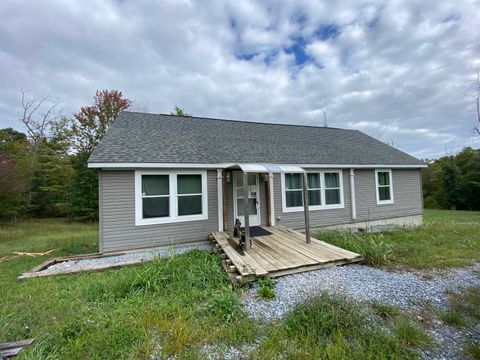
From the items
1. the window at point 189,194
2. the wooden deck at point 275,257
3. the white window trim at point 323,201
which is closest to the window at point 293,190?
the white window trim at point 323,201

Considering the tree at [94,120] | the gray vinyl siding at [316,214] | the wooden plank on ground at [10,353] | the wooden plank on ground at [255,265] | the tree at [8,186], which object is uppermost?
the tree at [94,120]

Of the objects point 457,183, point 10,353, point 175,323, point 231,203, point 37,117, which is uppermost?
point 37,117

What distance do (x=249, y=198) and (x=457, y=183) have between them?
29144mm

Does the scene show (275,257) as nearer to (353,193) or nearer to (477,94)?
(353,193)

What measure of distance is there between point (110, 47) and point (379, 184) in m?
14.6

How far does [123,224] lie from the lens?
6.54 m

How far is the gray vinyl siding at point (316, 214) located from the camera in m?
8.62

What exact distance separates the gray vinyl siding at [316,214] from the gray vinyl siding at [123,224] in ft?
12.7

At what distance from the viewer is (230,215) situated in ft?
26.2

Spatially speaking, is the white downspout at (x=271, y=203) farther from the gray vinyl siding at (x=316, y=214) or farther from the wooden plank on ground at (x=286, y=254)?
the wooden plank on ground at (x=286, y=254)

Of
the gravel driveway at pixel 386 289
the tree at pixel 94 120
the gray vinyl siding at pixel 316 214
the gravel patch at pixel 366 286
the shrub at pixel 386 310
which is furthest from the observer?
the tree at pixel 94 120

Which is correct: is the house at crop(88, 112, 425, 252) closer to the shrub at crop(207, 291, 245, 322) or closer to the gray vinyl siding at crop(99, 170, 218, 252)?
the gray vinyl siding at crop(99, 170, 218, 252)

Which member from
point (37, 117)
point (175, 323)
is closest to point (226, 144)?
point (175, 323)

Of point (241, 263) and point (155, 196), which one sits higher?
point (155, 196)
